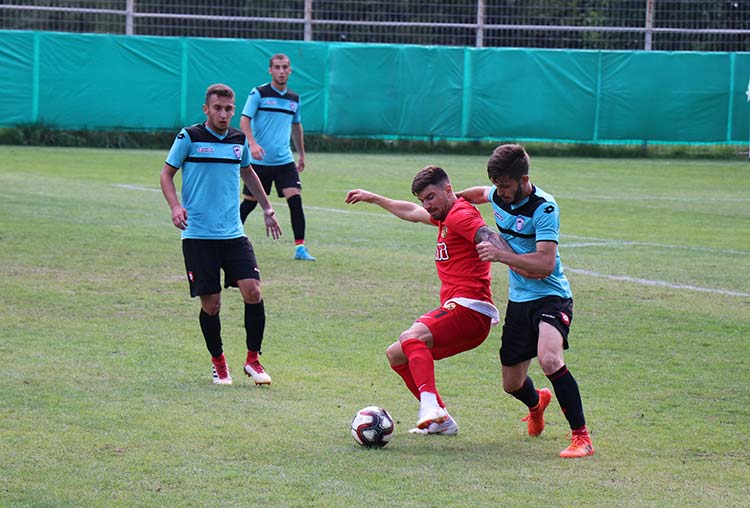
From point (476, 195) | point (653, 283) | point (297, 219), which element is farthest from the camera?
point (297, 219)

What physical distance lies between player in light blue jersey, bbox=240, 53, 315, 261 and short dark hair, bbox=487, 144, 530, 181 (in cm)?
694

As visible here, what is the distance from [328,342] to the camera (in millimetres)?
8305

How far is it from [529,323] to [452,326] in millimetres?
417

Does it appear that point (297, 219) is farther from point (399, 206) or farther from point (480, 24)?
point (480, 24)

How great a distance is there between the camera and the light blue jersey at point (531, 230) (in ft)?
18.9

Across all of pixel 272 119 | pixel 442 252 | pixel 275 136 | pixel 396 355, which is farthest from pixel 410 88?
pixel 396 355

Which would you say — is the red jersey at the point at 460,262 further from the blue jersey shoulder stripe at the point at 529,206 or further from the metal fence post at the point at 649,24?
the metal fence post at the point at 649,24

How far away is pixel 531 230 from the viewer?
5.84 metres

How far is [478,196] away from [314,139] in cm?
2341

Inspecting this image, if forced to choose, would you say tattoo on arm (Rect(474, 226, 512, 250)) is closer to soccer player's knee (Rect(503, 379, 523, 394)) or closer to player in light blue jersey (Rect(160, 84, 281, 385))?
soccer player's knee (Rect(503, 379, 523, 394))

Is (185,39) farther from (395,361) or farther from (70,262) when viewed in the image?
(395,361)

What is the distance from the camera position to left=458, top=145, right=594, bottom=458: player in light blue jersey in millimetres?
5680

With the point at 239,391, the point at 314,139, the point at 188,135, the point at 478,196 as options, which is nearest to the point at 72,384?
the point at 239,391

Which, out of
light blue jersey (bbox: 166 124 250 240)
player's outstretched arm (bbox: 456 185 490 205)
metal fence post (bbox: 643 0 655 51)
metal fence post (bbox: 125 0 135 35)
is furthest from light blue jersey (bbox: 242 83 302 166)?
metal fence post (bbox: 643 0 655 51)
